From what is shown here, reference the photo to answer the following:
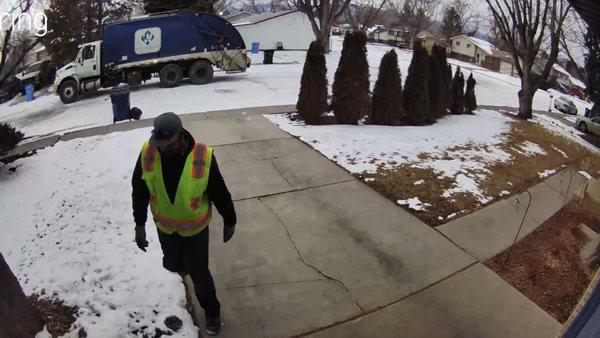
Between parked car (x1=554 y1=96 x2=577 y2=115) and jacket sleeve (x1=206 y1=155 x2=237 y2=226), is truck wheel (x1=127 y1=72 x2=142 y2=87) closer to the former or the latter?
jacket sleeve (x1=206 y1=155 x2=237 y2=226)

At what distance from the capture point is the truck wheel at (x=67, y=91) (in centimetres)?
1437

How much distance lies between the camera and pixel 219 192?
2873 millimetres

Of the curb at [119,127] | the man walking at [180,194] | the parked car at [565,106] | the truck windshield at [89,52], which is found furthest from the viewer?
the parked car at [565,106]

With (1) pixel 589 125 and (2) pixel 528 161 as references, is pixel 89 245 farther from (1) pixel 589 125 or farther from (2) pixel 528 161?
(1) pixel 589 125

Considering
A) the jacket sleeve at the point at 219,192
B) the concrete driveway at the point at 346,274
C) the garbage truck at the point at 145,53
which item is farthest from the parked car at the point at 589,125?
the jacket sleeve at the point at 219,192

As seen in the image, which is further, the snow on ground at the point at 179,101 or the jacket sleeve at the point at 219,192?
the snow on ground at the point at 179,101

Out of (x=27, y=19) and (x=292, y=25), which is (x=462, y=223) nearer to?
(x=27, y=19)

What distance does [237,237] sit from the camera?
4.57 meters

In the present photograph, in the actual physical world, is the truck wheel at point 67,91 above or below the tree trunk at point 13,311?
below

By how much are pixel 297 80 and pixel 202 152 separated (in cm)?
1461

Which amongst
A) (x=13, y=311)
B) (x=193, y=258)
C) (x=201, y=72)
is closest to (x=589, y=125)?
(x=201, y=72)

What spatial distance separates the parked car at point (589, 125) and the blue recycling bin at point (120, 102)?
60.1 ft

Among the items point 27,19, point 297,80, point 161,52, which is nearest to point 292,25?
point 297,80

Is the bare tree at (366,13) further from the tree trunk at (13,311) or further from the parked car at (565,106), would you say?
the tree trunk at (13,311)
